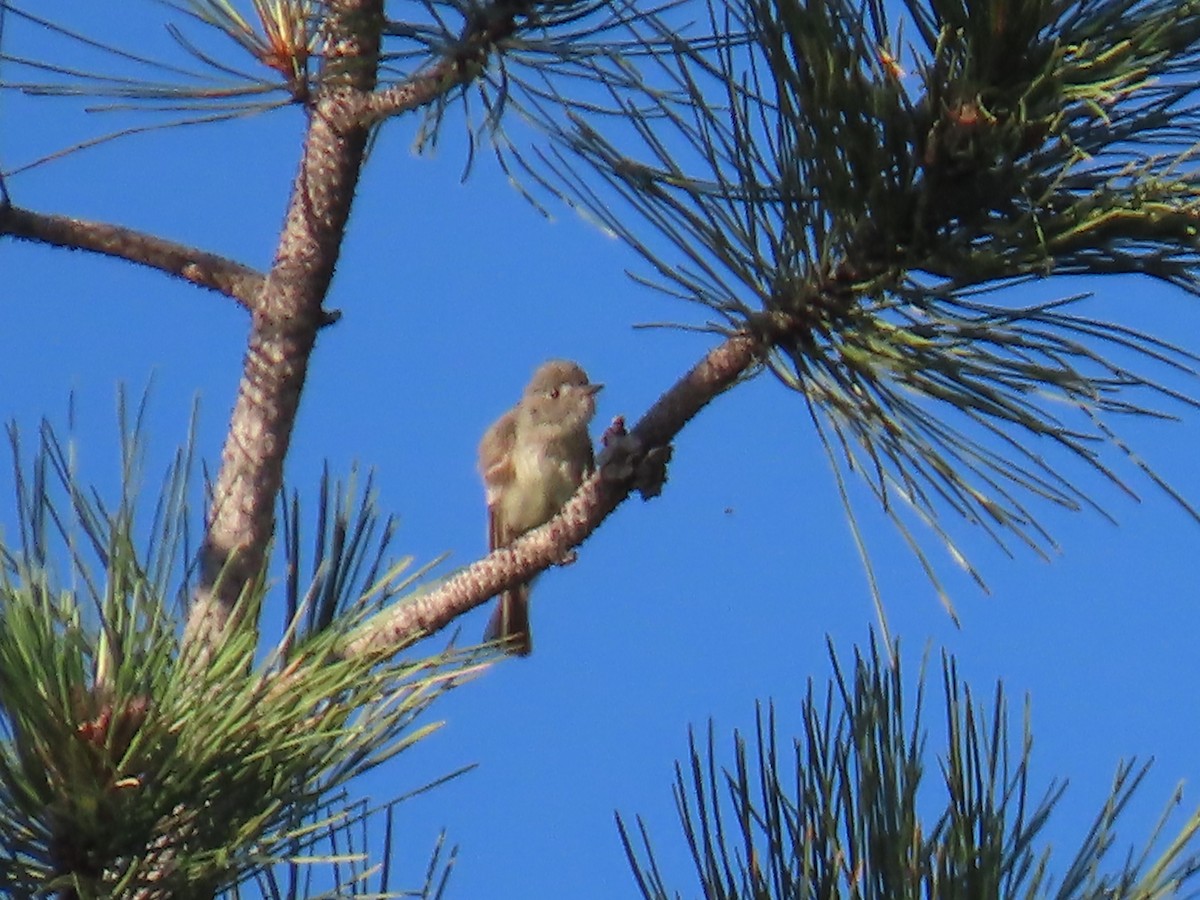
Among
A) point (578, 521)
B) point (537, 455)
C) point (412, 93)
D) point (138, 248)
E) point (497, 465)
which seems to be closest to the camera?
point (578, 521)

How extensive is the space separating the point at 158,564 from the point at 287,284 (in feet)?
1.89

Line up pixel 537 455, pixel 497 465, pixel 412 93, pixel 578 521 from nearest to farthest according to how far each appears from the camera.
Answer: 1. pixel 578 521
2. pixel 412 93
3. pixel 537 455
4. pixel 497 465

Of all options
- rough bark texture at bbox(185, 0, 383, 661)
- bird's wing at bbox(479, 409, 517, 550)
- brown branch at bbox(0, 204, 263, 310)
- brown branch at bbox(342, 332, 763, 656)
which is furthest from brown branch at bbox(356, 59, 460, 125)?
bird's wing at bbox(479, 409, 517, 550)

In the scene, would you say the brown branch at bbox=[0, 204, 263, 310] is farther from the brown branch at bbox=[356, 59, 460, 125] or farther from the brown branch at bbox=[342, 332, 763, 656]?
the brown branch at bbox=[342, 332, 763, 656]

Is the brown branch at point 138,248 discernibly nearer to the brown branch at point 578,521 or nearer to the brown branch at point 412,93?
the brown branch at point 412,93

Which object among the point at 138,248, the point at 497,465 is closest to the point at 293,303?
the point at 138,248

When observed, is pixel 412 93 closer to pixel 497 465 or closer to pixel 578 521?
pixel 578 521

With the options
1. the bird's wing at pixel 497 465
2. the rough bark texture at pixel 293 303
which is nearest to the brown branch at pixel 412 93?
the rough bark texture at pixel 293 303

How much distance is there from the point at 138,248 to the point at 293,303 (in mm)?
253

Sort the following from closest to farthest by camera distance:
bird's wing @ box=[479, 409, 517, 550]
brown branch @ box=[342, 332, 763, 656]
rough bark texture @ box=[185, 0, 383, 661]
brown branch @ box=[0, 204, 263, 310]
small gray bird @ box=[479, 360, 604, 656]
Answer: brown branch @ box=[342, 332, 763, 656] < rough bark texture @ box=[185, 0, 383, 661] < brown branch @ box=[0, 204, 263, 310] < small gray bird @ box=[479, 360, 604, 656] < bird's wing @ box=[479, 409, 517, 550]

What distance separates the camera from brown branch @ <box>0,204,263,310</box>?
2473mm

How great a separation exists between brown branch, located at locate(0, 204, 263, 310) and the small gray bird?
84.0 inches

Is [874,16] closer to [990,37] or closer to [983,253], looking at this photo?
[990,37]

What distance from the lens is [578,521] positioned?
2156 millimetres
